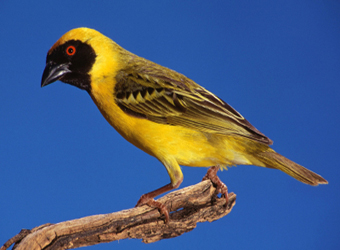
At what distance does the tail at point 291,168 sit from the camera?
13.9 ft

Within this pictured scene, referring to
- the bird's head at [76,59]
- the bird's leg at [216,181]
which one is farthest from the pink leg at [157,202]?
the bird's head at [76,59]

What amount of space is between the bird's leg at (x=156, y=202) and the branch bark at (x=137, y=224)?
5cm

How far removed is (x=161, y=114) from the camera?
423 centimetres

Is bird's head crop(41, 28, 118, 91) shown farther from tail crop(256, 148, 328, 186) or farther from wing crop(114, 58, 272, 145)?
tail crop(256, 148, 328, 186)

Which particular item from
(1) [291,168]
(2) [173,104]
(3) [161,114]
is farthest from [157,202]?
(1) [291,168]

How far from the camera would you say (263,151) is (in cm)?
431

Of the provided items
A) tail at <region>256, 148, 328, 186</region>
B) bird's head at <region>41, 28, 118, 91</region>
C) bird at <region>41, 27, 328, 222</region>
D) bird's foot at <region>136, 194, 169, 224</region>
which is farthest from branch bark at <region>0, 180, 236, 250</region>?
bird's head at <region>41, 28, 118, 91</region>

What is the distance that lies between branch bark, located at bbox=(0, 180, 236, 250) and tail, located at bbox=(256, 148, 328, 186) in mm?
Result: 732

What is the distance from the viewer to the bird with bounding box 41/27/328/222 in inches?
165

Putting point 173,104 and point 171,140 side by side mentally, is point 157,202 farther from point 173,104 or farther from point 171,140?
point 173,104

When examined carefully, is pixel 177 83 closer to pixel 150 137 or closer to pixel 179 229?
pixel 150 137

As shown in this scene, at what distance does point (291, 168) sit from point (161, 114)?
4.71 feet

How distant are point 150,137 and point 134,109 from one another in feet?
1.10

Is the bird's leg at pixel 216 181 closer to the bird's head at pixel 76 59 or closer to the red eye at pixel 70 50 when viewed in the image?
the bird's head at pixel 76 59
